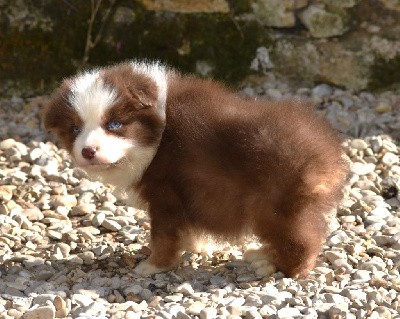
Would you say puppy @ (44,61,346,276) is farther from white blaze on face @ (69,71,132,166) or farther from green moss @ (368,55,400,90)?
green moss @ (368,55,400,90)

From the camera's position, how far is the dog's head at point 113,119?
13.7ft

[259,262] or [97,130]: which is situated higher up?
[97,130]

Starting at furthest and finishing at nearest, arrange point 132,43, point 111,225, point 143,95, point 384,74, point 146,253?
point 132,43 → point 384,74 → point 111,225 → point 146,253 → point 143,95

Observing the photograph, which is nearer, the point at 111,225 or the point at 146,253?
the point at 146,253

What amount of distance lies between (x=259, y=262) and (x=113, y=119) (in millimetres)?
1021

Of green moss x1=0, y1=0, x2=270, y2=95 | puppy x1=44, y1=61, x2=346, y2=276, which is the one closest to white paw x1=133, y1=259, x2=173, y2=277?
puppy x1=44, y1=61, x2=346, y2=276

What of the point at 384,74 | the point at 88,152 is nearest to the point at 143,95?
the point at 88,152

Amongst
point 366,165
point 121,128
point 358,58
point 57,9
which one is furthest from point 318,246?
point 57,9

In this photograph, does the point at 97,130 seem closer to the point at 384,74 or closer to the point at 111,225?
the point at 111,225

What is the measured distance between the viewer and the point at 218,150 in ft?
13.3

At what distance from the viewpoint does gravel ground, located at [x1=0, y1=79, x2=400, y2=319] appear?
3.92 metres

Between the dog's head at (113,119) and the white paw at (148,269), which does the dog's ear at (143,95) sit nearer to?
the dog's head at (113,119)

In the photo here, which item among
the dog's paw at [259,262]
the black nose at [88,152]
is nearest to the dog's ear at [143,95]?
the black nose at [88,152]

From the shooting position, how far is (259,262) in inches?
172
